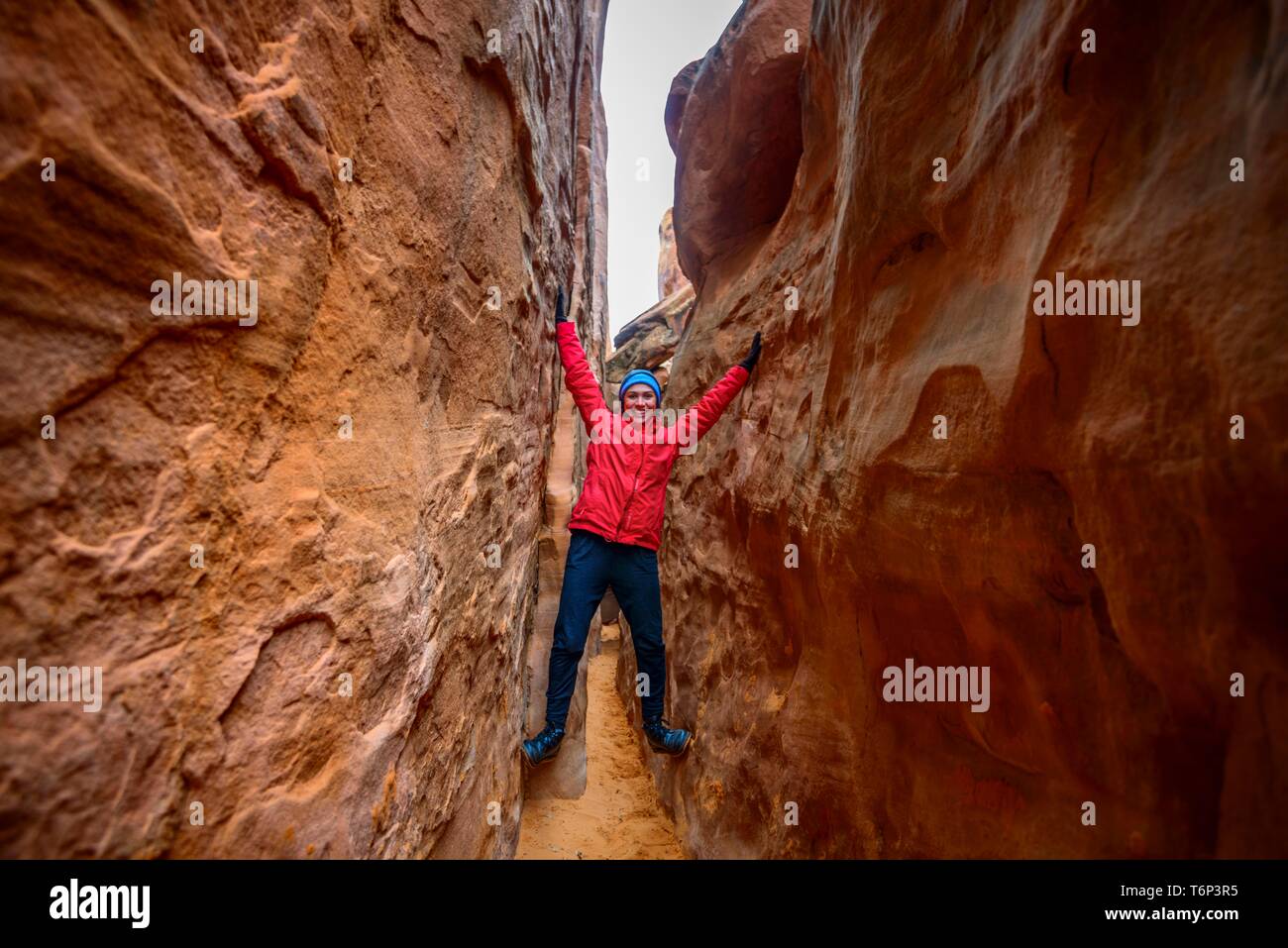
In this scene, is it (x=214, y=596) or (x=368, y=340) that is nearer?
(x=214, y=596)

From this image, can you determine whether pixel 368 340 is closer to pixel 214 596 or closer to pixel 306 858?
pixel 214 596

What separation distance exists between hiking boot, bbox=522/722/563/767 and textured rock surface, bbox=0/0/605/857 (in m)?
1.32

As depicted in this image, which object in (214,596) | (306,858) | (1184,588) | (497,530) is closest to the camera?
(214,596)

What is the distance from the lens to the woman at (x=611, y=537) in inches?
147

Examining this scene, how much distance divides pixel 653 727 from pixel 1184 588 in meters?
3.51

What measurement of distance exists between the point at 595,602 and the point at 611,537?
1.56ft

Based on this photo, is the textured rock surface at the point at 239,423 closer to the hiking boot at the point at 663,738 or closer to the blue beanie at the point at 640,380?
the blue beanie at the point at 640,380

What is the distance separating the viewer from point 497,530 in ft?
11.1

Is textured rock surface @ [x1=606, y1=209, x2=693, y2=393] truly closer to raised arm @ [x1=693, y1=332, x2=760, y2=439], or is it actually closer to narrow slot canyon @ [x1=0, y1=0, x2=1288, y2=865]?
raised arm @ [x1=693, y1=332, x2=760, y2=439]

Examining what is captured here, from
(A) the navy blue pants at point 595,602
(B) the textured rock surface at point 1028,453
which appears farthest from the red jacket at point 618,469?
(B) the textured rock surface at point 1028,453

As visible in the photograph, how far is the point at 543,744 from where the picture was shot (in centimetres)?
388

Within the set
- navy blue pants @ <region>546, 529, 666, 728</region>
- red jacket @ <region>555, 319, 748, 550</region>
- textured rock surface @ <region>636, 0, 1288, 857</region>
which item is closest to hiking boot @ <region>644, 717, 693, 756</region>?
textured rock surface @ <region>636, 0, 1288, 857</region>

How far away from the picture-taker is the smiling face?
4211mm

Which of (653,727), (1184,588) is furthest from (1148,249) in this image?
(653,727)
